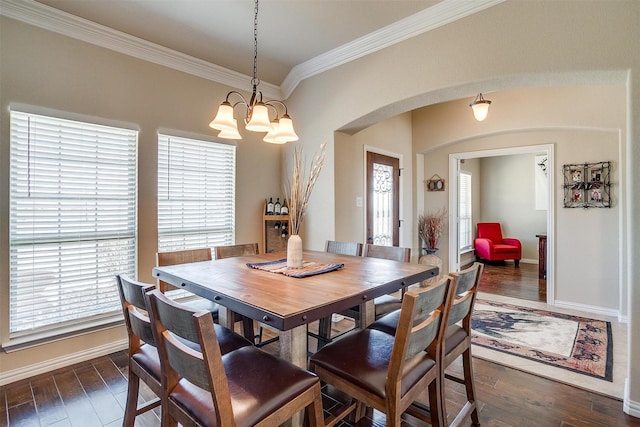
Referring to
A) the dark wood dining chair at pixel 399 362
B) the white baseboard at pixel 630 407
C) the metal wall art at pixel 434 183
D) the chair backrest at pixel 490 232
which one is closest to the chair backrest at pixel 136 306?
the dark wood dining chair at pixel 399 362

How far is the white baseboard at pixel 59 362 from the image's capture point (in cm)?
234

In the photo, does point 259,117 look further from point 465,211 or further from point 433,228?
point 465,211

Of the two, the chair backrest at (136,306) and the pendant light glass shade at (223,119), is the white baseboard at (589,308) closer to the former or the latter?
the pendant light glass shade at (223,119)

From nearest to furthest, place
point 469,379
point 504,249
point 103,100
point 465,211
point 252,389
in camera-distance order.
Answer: point 252,389 → point 469,379 → point 103,100 → point 504,249 → point 465,211

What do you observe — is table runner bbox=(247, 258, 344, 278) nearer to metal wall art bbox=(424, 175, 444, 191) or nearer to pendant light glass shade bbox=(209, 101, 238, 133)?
pendant light glass shade bbox=(209, 101, 238, 133)

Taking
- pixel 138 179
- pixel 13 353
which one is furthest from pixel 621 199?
pixel 13 353

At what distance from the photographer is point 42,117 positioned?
2.47 m

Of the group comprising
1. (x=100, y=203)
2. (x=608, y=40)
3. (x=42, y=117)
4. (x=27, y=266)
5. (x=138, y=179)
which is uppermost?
(x=608, y=40)

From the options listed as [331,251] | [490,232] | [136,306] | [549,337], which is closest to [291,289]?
[136,306]

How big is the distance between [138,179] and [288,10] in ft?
6.79

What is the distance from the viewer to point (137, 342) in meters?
1.59

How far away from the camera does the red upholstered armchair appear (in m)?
6.86

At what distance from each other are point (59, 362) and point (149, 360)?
5.94ft

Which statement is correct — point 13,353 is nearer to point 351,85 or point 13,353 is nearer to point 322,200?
point 322,200
